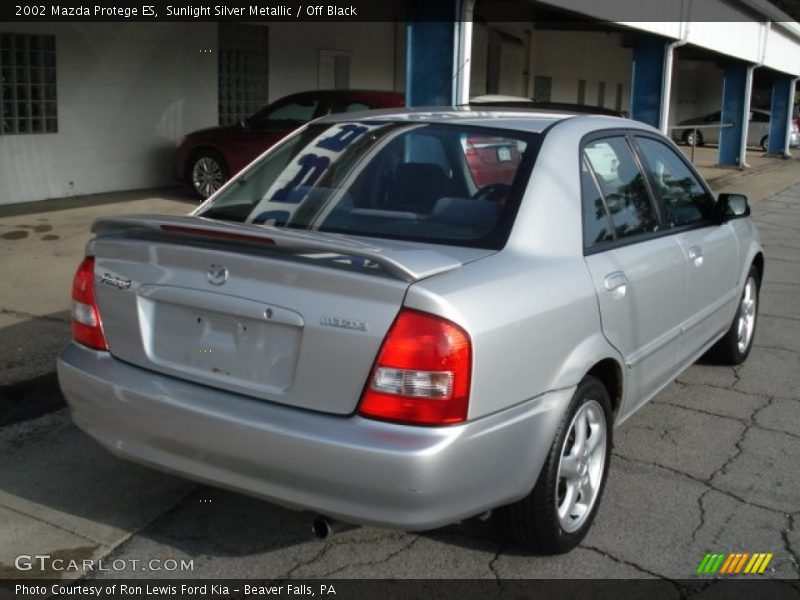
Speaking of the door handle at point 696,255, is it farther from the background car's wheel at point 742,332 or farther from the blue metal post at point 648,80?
the blue metal post at point 648,80

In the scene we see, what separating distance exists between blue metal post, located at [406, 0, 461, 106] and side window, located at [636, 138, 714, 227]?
3736mm

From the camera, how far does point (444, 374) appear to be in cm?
280

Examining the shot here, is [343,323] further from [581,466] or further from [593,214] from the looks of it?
[593,214]

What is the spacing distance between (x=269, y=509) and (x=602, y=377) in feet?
4.81

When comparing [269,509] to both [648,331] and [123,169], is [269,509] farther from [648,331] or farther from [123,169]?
[123,169]

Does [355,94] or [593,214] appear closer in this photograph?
[593,214]

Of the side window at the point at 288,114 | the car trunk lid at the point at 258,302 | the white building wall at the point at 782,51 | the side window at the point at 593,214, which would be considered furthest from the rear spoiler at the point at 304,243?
the white building wall at the point at 782,51

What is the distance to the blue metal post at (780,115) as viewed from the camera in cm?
3064

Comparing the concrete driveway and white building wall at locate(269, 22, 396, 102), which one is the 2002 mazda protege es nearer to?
the concrete driveway

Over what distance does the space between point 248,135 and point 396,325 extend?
1008 centimetres

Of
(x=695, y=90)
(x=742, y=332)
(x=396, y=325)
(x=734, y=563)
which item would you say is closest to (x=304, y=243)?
(x=396, y=325)

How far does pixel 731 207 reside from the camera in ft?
16.5

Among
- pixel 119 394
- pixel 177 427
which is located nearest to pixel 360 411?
pixel 177 427

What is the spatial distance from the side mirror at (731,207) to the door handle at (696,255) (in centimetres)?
46
